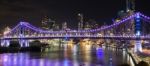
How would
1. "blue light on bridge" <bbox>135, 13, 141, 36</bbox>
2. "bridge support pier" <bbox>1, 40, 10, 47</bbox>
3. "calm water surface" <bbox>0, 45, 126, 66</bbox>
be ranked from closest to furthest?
"calm water surface" <bbox>0, 45, 126, 66</bbox> < "blue light on bridge" <bbox>135, 13, 141, 36</bbox> < "bridge support pier" <bbox>1, 40, 10, 47</bbox>

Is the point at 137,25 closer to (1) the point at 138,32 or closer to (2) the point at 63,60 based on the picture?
(1) the point at 138,32

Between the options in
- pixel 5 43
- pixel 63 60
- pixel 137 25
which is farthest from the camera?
pixel 5 43

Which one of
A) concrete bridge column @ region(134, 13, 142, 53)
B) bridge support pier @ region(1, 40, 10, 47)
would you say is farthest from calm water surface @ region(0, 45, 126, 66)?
bridge support pier @ region(1, 40, 10, 47)

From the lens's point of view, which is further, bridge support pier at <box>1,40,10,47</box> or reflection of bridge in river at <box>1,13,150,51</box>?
bridge support pier at <box>1,40,10,47</box>

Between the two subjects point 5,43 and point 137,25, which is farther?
point 5,43

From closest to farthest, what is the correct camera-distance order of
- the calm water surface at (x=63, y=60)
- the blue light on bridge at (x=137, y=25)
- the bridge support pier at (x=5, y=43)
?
the calm water surface at (x=63, y=60) → the blue light on bridge at (x=137, y=25) → the bridge support pier at (x=5, y=43)

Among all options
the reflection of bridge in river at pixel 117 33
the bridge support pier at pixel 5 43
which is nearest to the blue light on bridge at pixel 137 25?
the reflection of bridge in river at pixel 117 33

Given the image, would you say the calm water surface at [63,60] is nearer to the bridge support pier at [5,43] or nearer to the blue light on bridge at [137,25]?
the blue light on bridge at [137,25]

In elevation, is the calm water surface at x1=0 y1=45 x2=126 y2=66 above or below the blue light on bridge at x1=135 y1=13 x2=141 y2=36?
below

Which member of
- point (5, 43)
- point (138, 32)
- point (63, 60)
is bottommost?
point (63, 60)

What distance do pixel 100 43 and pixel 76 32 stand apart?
6749 cm

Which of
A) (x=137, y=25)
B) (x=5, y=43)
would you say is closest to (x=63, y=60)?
(x=137, y=25)

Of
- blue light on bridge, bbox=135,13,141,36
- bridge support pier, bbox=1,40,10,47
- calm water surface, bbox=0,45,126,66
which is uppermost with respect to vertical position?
blue light on bridge, bbox=135,13,141,36

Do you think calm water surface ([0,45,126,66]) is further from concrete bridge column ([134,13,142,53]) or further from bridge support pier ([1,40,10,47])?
bridge support pier ([1,40,10,47])
